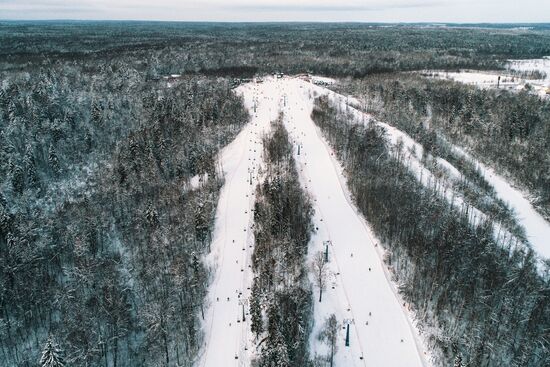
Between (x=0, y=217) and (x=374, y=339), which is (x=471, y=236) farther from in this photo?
(x=0, y=217)

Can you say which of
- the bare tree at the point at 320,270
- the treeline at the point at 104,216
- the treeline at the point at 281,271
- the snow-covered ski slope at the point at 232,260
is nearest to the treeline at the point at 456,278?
the bare tree at the point at 320,270

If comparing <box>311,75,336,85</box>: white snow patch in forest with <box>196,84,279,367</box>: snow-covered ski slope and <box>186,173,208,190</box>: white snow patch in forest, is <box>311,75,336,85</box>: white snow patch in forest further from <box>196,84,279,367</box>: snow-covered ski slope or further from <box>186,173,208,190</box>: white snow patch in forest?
<box>186,173,208,190</box>: white snow patch in forest

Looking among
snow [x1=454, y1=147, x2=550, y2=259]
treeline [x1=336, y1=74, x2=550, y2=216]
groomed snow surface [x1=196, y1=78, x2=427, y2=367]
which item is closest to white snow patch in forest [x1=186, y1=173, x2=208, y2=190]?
groomed snow surface [x1=196, y1=78, x2=427, y2=367]

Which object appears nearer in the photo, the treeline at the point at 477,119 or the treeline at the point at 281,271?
the treeline at the point at 281,271

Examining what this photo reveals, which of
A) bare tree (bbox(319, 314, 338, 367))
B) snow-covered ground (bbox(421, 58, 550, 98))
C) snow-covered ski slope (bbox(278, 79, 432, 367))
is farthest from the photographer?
snow-covered ground (bbox(421, 58, 550, 98))

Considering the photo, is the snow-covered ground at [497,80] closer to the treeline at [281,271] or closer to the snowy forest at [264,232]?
the snowy forest at [264,232]

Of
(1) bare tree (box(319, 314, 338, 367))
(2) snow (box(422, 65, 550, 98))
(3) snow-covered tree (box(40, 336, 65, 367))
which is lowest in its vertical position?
(1) bare tree (box(319, 314, 338, 367))

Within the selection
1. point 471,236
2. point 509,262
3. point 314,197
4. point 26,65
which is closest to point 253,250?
point 314,197
